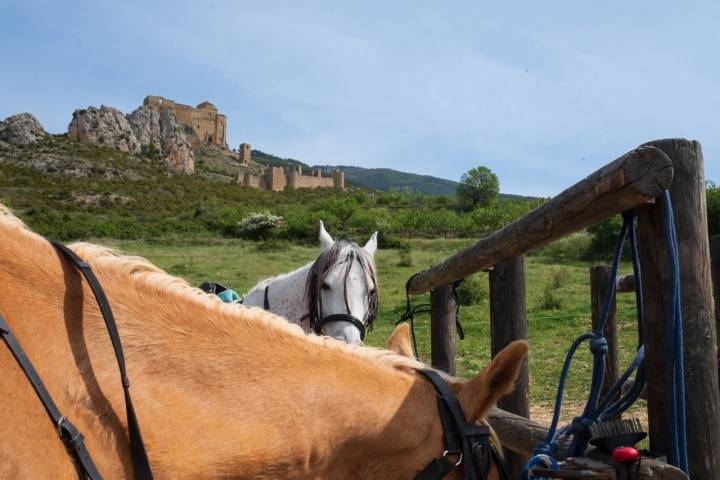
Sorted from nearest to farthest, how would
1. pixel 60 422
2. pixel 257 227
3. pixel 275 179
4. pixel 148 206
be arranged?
pixel 60 422, pixel 257 227, pixel 148 206, pixel 275 179

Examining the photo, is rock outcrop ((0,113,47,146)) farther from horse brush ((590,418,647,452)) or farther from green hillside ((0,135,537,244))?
horse brush ((590,418,647,452))

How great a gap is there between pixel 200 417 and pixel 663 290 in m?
1.24

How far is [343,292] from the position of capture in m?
3.82

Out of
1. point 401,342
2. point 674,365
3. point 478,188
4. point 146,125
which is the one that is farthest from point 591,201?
point 146,125

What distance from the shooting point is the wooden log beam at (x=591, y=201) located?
4.75 ft

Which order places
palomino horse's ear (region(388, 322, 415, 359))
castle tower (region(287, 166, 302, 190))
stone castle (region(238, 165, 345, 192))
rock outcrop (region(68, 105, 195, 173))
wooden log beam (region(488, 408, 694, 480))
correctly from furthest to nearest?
→ castle tower (region(287, 166, 302, 190)) < stone castle (region(238, 165, 345, 192)) < rock outcrop (region(68, 105, 195, 173)) < palomino horse's ear (region(388, 322, 415, 359)) < wooden log beam (region(488, 408, 694, 480))

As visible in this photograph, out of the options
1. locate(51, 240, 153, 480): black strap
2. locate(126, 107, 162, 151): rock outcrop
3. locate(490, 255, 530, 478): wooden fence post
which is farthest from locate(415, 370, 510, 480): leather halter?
locate(126, 107, 162, 151): rock outcrop

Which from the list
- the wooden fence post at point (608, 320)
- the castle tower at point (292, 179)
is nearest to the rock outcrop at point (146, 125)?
the castle tower at point (292, 179)

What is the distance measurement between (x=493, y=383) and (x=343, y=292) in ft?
7.70

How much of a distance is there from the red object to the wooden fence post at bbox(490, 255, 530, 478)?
1.31m

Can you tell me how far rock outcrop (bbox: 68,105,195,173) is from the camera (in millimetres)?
74938

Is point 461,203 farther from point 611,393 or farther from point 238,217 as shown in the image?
point 611,393

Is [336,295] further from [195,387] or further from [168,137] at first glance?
[168,137]

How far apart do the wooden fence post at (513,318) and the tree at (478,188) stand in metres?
64.8
